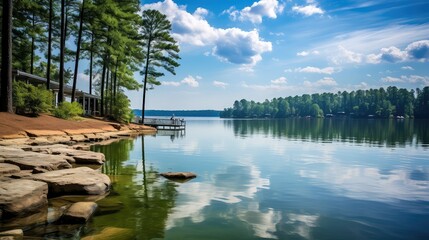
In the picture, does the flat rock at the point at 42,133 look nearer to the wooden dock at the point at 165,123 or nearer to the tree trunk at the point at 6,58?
the tree trunk at the point at 6,58

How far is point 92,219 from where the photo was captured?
669 cm

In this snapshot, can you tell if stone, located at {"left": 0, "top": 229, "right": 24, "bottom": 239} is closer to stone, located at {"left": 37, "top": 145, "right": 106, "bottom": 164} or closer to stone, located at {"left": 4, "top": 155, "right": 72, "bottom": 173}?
stone, located at {"left": 4, "top": 155, "right": 72, "bottom": 173}

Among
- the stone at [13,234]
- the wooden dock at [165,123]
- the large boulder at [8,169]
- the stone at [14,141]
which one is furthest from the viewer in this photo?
the wooden dock at [165,123]

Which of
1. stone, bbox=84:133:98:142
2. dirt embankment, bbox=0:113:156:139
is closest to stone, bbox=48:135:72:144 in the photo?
dirt embankment, bbox=0:113:156:139

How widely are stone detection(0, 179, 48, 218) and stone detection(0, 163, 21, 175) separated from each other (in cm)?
127

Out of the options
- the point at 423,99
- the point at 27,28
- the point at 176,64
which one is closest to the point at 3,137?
the point at 27,28

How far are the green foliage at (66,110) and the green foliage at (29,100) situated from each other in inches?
81.0

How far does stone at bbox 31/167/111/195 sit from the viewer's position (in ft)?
27.4

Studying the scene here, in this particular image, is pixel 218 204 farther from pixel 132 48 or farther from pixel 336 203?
pixel 132 48

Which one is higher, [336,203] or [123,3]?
[123,3]

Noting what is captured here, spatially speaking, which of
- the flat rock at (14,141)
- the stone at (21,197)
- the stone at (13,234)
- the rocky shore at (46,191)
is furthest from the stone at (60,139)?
the stone at (13,234)

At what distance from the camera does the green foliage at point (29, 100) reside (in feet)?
75.2

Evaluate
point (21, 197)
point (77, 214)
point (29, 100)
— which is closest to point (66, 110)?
point (29, 100)

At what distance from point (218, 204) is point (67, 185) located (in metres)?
4.04
